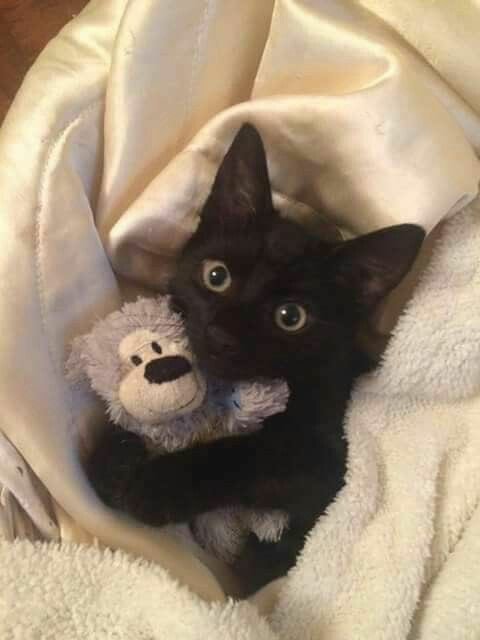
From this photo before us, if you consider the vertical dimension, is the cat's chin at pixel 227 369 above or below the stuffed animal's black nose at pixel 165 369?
below

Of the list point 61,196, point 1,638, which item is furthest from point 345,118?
point 1,638

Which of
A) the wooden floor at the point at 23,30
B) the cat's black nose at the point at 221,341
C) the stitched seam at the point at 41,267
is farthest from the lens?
the wooden floor at the point at 23,30

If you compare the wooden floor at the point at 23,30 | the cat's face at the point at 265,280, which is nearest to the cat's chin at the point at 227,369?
the cat's face at the point at 265,280

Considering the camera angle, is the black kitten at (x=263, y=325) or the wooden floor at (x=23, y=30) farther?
the wooden floor at (x=23, y=30)

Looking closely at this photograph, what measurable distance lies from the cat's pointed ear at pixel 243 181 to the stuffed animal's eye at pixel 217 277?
0.19ft

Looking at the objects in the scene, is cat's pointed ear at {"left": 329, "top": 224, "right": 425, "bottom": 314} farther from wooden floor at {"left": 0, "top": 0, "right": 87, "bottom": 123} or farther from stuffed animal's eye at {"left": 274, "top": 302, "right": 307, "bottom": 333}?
wooden floor at {"left": 0, "top": 0, "right": 87, "bottom": 123}

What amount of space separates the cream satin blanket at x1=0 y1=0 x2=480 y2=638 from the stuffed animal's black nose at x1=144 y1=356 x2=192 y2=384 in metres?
0.15

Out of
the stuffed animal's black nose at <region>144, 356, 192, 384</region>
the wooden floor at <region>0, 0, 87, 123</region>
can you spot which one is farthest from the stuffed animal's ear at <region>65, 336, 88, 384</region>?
the wooden floor at <region>0, 0, 87, 123</region>

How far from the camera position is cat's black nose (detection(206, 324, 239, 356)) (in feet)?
2.43

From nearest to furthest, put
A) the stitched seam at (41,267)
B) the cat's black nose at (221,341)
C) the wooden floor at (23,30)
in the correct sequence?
the cat's black nose at (221,341) < the stitched seam at (41,267) < the wooden floor at (23,30)

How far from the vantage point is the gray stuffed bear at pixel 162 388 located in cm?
76

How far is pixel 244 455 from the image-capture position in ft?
2.71

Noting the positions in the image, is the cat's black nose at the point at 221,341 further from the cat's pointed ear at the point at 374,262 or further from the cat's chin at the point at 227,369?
the cat's pointed ear at the point at 374,262

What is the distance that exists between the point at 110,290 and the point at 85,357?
0.37 ft
